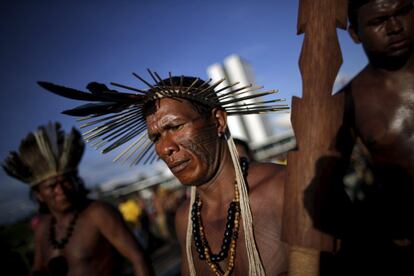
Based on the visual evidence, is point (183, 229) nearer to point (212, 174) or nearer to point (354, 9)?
point (212, 174)

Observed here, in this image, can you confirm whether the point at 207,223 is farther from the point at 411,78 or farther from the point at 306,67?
the point at 411,78

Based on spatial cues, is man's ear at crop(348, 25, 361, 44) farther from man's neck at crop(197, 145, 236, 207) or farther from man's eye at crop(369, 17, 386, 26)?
man's neck at crop(197, 145, 236, 207)

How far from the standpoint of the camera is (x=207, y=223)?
6.72 ft

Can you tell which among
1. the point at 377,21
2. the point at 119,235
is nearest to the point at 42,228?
the point at 119,235

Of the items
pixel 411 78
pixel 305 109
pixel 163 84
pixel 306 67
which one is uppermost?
pixel 163 84

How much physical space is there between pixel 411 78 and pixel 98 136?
2186 millimetres

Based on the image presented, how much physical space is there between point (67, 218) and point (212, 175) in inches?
101

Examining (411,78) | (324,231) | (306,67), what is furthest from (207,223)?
(411,78)

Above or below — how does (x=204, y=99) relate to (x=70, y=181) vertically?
above

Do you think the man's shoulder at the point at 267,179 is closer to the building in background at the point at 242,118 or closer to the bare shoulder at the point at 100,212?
the bare shoulder at the point at 100,212

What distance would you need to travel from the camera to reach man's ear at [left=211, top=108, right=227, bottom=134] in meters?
2.02

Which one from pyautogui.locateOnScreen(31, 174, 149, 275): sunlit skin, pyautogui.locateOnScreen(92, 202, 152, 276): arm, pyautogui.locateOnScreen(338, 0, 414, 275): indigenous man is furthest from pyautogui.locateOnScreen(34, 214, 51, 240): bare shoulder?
pyautogui.locateOnScreen(338, 0, 414, 275): indigenous man

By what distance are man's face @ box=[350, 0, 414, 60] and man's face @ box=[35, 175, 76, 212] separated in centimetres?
360

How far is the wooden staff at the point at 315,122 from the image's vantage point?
85 centimetres
